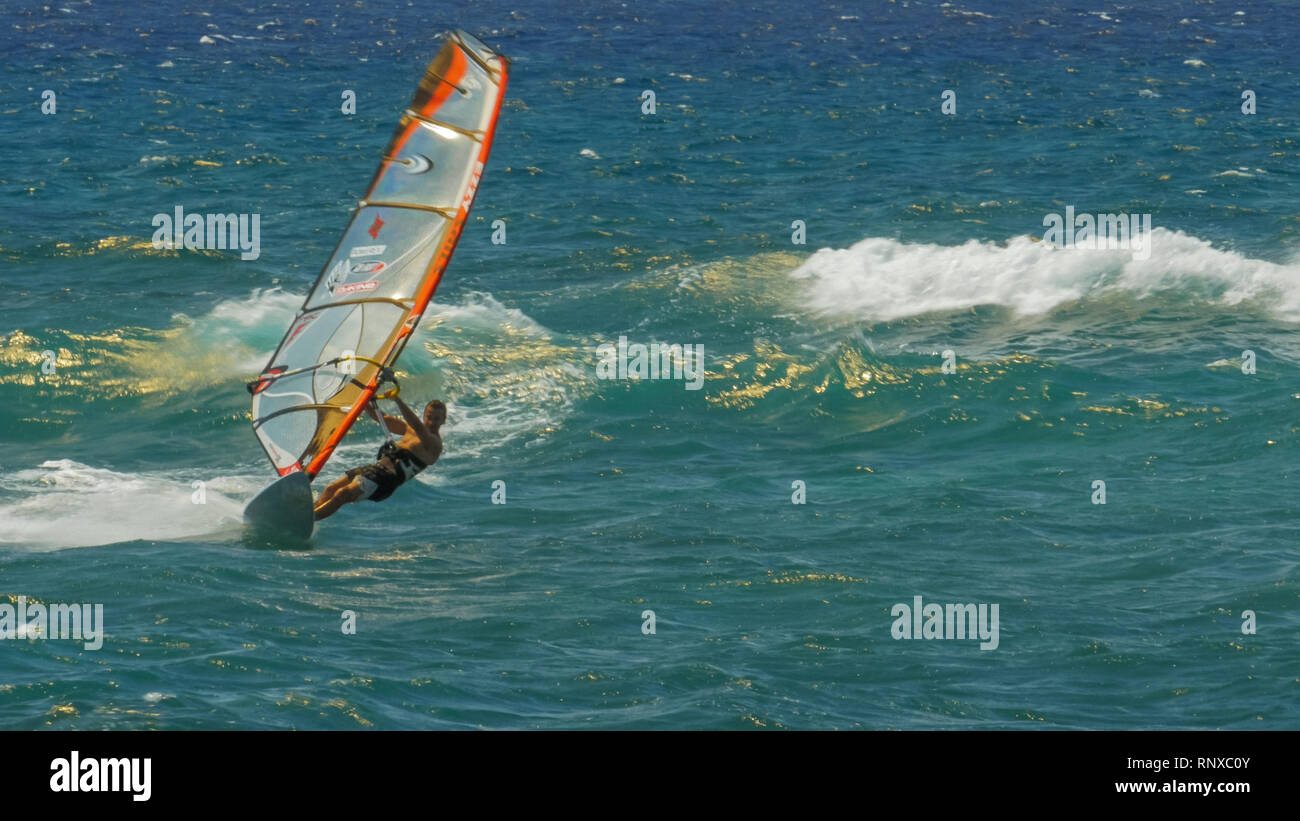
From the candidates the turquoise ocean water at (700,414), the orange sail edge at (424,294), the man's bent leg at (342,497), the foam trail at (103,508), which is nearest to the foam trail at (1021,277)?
the turquoise ocean water at (700,414)

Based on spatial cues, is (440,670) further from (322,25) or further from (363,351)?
(322,25)

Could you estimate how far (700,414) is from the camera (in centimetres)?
2127

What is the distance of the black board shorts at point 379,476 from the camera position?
15586 millimetres

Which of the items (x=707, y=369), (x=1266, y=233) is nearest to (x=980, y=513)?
(x=707, y=369)

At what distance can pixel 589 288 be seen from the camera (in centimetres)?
2673

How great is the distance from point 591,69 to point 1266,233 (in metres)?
22.2

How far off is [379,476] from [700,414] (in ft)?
21.1

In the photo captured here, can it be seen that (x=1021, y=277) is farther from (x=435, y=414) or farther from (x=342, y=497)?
(x=342, y=497)

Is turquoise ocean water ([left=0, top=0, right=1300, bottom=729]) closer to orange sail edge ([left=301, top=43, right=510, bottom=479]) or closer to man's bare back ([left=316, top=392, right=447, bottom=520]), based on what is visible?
man's bare back ([left=316, top=392, right=447, bottom=520])

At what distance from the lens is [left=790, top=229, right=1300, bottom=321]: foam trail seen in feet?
84.1

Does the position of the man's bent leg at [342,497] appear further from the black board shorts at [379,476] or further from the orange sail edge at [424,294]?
the orange sail edge at [424,294]

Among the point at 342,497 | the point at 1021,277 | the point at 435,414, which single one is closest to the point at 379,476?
the point at 342,497

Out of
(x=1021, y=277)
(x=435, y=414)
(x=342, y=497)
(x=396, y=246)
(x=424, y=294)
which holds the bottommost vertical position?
(x=342, y=497)

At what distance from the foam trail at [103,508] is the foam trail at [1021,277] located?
10541 millimetres
